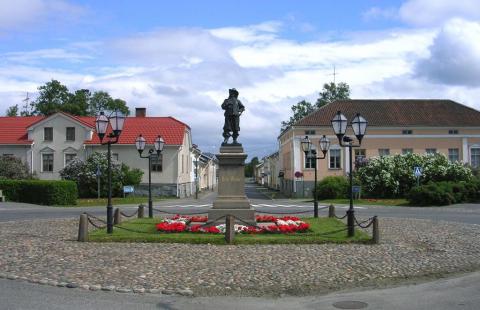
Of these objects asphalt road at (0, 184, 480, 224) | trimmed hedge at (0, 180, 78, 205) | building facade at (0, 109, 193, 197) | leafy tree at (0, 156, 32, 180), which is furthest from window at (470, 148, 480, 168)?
leafy tree at (0, 156, 32, 180)

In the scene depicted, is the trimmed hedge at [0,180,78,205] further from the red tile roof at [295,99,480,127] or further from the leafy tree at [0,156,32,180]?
the red tile roof at [295,99,480,127]

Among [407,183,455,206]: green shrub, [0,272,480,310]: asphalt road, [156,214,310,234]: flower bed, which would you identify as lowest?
[0,272,480,310]: asphalt road

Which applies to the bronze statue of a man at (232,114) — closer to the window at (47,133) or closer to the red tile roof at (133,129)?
the red tile roof at (133,129)

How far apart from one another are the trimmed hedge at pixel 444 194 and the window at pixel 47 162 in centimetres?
3227

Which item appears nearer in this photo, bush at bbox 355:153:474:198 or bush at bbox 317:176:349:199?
bush at bbox 355:153:474:198

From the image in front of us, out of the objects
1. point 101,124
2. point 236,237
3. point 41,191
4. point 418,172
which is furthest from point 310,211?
point 41,191

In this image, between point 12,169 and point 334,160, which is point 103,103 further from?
point 334,160

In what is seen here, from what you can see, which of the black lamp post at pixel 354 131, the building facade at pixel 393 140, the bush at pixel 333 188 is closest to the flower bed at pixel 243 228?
the black lamp post at pixel 354 131

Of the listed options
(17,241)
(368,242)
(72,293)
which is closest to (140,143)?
(17,241)

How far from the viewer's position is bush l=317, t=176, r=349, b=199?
46.3m

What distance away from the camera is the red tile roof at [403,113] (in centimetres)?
5506

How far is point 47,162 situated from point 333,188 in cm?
2643

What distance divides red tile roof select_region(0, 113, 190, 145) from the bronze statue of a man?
3193cm

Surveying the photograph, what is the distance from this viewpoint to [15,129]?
5438 centimetres
